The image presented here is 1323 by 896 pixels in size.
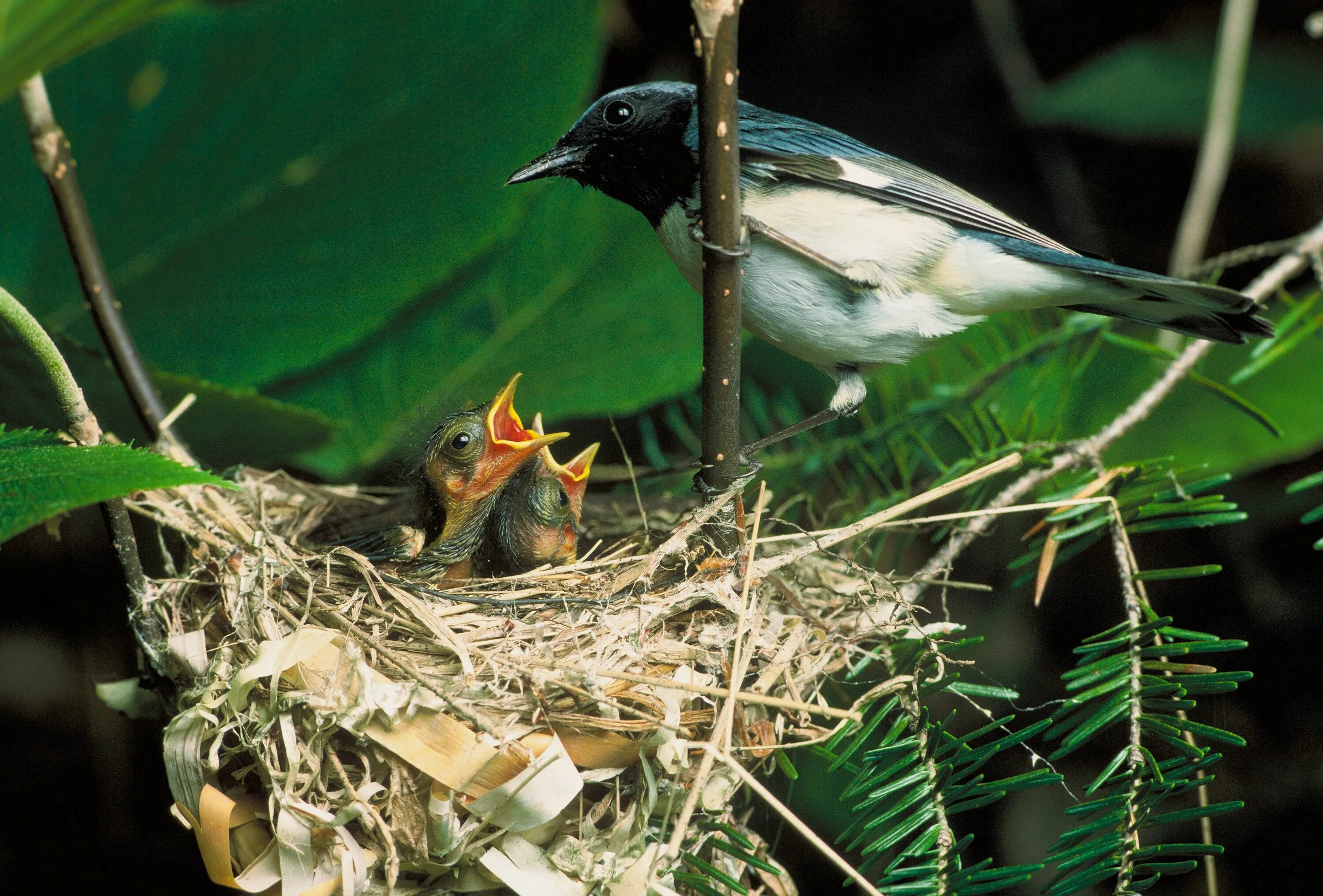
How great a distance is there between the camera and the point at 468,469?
169cm

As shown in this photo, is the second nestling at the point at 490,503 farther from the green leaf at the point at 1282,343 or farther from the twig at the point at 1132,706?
the green leaf at the point at 1282,343

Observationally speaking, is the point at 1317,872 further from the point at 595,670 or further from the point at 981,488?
the point at 595,670

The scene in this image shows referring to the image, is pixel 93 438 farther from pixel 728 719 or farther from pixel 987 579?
pixel 987 579

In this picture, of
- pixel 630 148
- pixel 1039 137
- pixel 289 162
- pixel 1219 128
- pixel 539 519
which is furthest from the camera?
pixel 1039 137

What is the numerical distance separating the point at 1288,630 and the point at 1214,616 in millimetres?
147

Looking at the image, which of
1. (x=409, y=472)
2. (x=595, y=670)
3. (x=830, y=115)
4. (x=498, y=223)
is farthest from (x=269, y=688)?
(x=830, y=115)

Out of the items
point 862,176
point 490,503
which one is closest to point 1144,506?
point 862,176

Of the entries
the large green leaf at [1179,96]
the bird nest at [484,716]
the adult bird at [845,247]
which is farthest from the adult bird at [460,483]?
the large green leaf at [1179,96]

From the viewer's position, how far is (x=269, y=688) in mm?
1124

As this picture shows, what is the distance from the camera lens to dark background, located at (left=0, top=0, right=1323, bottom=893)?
194 centimetres

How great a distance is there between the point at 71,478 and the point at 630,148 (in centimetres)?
87

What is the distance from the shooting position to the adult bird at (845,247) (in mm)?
1289

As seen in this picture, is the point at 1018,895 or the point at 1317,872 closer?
the point at 1317,872

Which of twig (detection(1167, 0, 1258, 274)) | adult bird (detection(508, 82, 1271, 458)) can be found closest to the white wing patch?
adult bird (detection(508, 82, 1271, 458))
